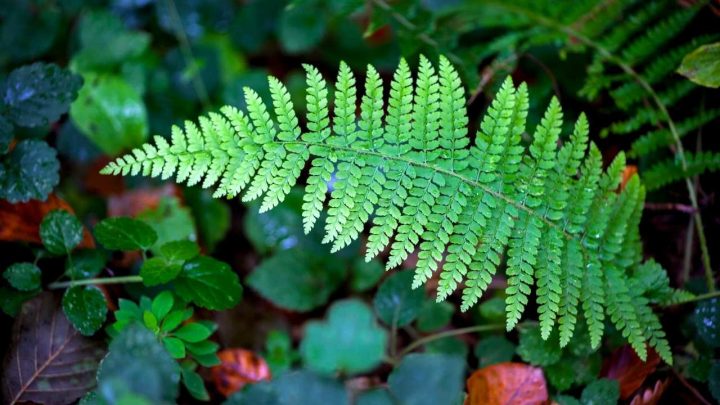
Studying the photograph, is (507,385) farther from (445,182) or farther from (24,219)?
(24,219)

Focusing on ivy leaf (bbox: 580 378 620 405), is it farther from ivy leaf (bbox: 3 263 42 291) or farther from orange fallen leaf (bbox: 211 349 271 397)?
ivy leaf (bbox: 3 263 42 291)

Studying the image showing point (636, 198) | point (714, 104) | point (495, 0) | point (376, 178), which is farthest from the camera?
point (495, 0)

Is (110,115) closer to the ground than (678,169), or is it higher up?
closer to the ground

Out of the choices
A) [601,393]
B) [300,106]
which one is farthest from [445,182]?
[300,106]

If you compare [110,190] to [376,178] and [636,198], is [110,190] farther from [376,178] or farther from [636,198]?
[636,198]

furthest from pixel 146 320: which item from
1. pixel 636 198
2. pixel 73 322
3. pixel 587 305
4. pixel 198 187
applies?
pixel 636 198

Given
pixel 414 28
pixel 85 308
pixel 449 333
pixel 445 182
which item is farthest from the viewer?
pixel 414 28

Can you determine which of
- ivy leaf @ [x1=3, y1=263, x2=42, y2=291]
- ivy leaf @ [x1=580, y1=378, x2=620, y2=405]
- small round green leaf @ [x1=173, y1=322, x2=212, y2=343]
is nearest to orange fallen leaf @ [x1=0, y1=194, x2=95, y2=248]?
ivy leaf @ [x1=3, y1=263, x2=42, y2=291]
